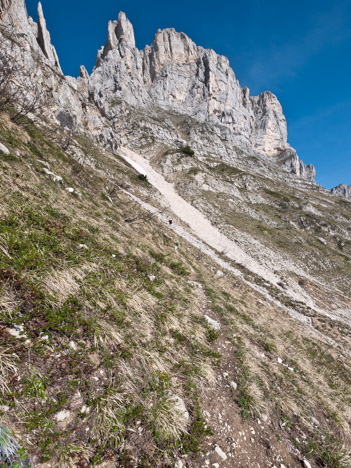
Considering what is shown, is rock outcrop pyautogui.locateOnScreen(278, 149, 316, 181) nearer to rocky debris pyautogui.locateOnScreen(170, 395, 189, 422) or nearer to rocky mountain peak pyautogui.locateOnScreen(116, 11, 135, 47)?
rocky mountain peak pyautogui.locateOnScreen(116, 11, 135, 47)

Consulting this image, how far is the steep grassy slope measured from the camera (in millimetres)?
3152

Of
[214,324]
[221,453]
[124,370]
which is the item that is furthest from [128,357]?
[214,324]

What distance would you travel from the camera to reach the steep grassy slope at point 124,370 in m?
3.15

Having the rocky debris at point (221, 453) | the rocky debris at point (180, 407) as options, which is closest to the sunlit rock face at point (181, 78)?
the rocky debris at point (180, 407)

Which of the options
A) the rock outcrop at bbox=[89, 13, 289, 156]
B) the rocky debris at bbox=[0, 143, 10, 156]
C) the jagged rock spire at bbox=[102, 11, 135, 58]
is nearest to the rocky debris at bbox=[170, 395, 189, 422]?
the rocky debris at bbox=[0, 143, 10, 156]

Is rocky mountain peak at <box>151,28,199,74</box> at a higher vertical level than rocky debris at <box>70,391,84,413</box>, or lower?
higher

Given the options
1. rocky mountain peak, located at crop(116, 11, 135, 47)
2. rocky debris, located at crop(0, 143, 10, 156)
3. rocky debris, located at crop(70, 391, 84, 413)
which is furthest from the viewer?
rocky mountain peak, located at crop(116, 11, 135, 47)

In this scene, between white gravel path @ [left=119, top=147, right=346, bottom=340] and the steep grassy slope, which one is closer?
the steep grassy slope

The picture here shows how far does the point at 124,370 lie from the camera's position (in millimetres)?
4270

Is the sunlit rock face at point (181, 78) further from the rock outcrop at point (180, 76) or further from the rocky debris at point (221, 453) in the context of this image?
the rocky debris at point (221, 453)

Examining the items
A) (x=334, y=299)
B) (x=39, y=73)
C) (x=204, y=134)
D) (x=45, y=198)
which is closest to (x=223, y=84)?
(x=204, y=134)

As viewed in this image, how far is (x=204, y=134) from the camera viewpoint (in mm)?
121312

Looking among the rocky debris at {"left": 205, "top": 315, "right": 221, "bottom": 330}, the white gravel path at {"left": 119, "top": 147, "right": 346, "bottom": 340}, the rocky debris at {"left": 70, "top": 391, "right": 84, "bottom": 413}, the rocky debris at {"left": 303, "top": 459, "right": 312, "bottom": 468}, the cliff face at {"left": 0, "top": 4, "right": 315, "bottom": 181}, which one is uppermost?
the cliff face at {"left": 0, "top": 4, "right": 315, "bottom": 181}

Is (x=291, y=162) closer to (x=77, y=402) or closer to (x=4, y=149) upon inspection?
(x=4, y=149)
